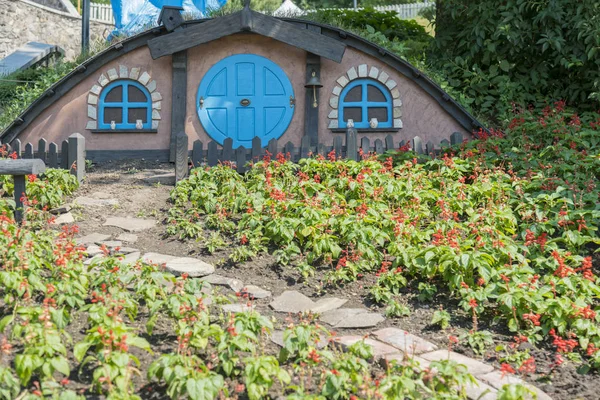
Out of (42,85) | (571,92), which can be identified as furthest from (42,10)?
(571,92)

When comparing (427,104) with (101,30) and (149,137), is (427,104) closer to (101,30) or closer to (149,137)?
(149,137)

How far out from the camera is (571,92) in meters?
12.5

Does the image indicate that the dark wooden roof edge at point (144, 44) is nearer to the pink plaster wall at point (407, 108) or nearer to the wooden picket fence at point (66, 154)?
the pink plaster wall at point (407, 108)

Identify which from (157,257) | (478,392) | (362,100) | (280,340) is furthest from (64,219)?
(362,100)

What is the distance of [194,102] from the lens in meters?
11.3

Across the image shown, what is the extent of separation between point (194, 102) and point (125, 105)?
3.61 feet

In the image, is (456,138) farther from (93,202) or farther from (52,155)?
(52,155)

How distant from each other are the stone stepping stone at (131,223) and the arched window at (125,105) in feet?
11.7

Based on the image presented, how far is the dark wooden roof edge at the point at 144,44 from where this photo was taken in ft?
36.3

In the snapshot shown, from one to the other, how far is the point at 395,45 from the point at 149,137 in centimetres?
499

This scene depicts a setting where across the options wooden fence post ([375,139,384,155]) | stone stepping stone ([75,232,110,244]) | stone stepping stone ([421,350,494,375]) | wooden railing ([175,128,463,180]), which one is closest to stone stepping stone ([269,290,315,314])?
stone stepping stone ([421,350,494,375])

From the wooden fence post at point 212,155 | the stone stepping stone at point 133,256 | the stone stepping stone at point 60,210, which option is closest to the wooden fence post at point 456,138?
the wooden fence post at point 212,155

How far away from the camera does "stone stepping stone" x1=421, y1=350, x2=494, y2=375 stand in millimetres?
4762

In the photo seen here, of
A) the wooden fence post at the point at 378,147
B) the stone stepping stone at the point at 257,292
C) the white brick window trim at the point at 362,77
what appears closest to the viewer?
the stone stepping stone at the point at 257,292
